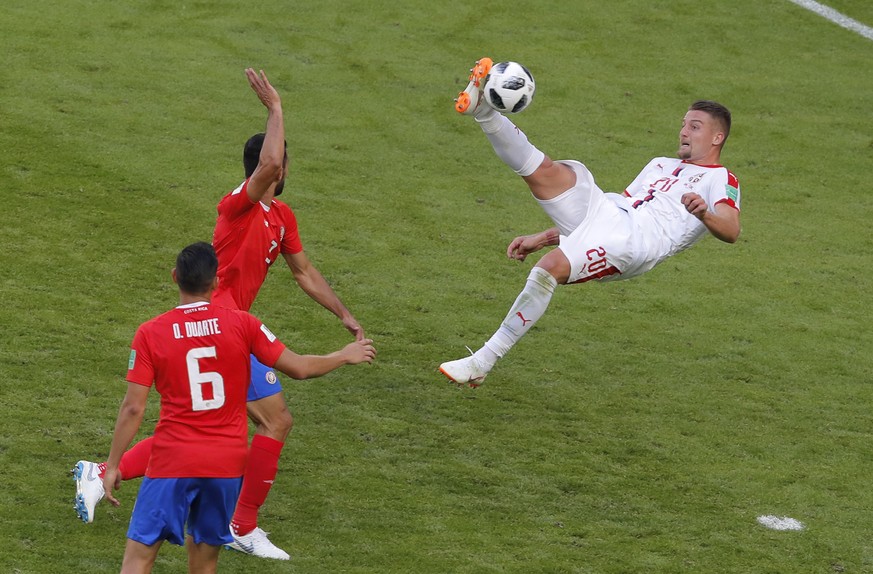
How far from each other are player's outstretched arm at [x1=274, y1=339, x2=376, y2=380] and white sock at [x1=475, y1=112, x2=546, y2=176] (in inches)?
96.4

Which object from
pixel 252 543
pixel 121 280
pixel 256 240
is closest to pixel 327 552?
pixel 252 543

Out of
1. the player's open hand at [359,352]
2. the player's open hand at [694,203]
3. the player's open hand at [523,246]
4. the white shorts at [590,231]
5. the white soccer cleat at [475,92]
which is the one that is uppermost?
the white soccer cleat at [475,92]

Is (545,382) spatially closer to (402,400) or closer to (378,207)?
(402,400)

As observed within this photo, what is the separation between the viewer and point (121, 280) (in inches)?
402

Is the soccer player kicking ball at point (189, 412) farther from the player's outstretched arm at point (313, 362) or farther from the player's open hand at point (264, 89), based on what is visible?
the player's open hand at point (264, 89)

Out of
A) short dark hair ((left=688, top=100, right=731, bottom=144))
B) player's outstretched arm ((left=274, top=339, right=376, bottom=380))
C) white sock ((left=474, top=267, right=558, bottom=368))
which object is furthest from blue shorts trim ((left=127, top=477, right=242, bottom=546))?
short dark hair ((left=688, top=100, right=731, bottom=144))

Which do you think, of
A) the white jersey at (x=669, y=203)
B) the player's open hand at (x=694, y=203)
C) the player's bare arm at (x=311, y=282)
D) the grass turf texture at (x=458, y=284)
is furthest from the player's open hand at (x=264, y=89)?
the white jersey at (x=669, y=203)

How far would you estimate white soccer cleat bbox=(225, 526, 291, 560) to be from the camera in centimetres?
678

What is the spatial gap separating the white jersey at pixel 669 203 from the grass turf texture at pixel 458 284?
4.72 feet

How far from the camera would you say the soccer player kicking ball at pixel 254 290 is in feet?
21.6

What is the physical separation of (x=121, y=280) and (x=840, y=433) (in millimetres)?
5967

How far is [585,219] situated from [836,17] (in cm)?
1230

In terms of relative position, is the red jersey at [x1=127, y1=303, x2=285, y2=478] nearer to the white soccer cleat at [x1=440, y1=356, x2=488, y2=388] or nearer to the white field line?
the white soccer cleat at [x1=440, y1=356, x2=488, y2=388]

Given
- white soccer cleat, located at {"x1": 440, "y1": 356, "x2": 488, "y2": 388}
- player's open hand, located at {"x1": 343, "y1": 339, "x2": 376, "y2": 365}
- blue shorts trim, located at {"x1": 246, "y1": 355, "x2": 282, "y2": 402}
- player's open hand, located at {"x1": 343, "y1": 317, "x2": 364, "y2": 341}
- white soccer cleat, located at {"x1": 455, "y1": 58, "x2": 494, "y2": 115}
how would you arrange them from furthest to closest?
white soccer cleat, located at {"x1": 440, "y1": 356, "x2": 488, "y2": 388} < white soccer cleat, located at {"x1": 455, "y1": 58, "x2": 494, "y2": 115} < player's open hand, located at {"x1": 343, "y1": 317, "x2": 364, "y2": 341} < blue shorts trim, located at {"x1": 246, "y1": 355, "x2": 282, "y2": 402} < player's open hand, located at {"x1": 343, "y1": 339, "x2": 376, "y2": 365}
